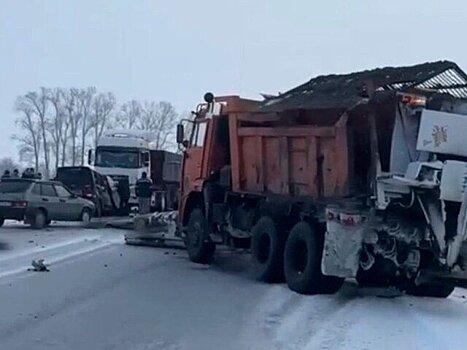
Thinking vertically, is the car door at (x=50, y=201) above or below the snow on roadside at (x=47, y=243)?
above

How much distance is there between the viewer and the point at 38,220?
27.3 meters

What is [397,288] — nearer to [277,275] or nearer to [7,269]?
[277,275]

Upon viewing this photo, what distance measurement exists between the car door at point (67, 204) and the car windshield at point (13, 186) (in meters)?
1.28

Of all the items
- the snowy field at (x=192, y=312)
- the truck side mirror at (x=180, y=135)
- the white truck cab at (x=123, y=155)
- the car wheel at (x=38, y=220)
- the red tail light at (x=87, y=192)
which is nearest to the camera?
the snowy field at (x=192, y=312)

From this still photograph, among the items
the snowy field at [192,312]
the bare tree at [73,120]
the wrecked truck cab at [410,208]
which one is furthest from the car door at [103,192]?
the bare tree at [73,120]

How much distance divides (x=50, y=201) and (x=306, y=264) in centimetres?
1596

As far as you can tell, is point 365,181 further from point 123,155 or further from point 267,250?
point 123,155

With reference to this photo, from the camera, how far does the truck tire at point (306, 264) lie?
1299cm

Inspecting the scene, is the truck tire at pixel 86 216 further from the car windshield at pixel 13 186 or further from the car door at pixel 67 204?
the car windshield at pixel 13 186

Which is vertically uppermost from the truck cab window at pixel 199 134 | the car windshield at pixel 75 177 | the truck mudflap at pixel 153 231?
the truck cab window at pixel 199 134

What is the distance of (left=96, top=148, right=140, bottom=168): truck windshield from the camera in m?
37.3

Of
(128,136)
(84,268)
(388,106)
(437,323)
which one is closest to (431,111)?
(388,106)

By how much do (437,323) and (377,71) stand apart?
396cm

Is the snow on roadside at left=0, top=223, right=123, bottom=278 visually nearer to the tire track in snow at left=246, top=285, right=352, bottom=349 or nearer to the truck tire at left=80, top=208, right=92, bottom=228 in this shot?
the truck tire at left=80, top=208, right=92, bottom=228
